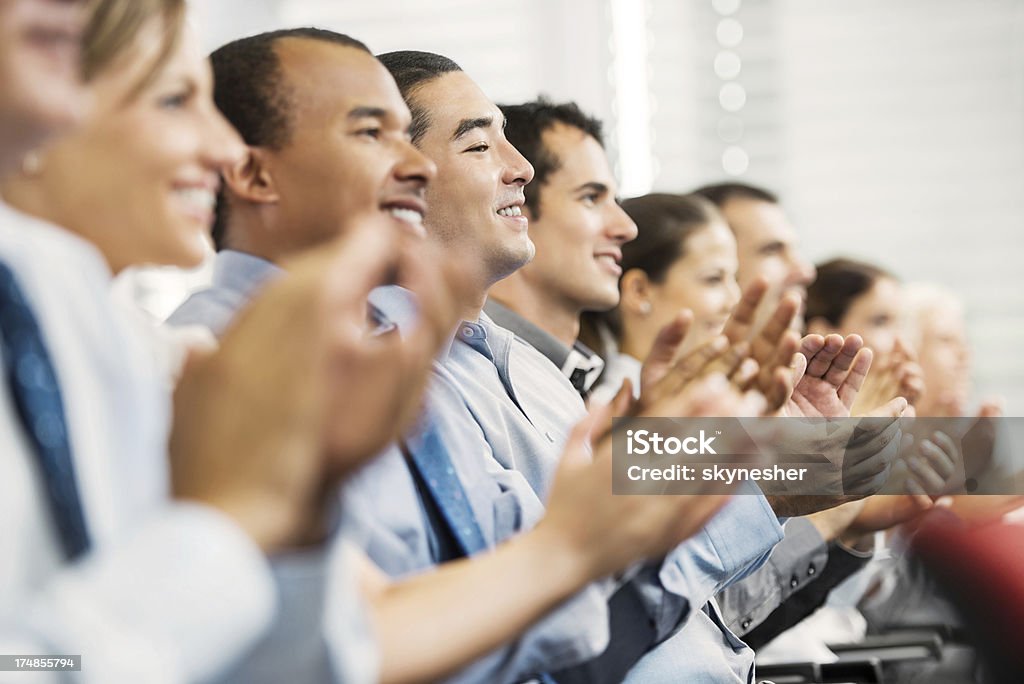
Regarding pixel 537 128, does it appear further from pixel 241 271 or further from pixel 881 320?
pixel 881 320

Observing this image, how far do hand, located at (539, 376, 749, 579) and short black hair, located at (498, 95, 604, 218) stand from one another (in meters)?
1.21

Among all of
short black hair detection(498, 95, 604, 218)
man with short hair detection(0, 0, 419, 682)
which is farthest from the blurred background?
man with short hair detection(0, 0, 419, 682)

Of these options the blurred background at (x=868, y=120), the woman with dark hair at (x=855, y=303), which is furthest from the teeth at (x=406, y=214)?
the blurred background at (x=868, y=120)

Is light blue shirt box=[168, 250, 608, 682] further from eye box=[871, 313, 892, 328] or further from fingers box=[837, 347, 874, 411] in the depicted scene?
eye box=[871, 313, 892, 328]

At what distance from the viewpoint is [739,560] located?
4.23ft

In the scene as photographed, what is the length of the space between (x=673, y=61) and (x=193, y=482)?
10.6 ft

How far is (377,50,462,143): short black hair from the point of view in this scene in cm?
152

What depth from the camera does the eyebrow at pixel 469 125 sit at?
1.51m

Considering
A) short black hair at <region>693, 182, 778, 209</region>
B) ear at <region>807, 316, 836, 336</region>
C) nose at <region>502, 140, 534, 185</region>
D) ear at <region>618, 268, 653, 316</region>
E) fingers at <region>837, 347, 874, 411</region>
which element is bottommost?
ear at <region>807, 316, 836, 336</region>

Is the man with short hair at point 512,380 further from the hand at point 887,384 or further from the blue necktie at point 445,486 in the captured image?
the hand at point 887,384

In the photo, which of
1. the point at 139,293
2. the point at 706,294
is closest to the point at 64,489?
the point at 706,294

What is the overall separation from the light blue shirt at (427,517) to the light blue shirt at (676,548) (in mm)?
100

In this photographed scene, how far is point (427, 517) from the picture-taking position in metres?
1.01

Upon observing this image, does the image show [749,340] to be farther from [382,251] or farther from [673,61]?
[673,61]
